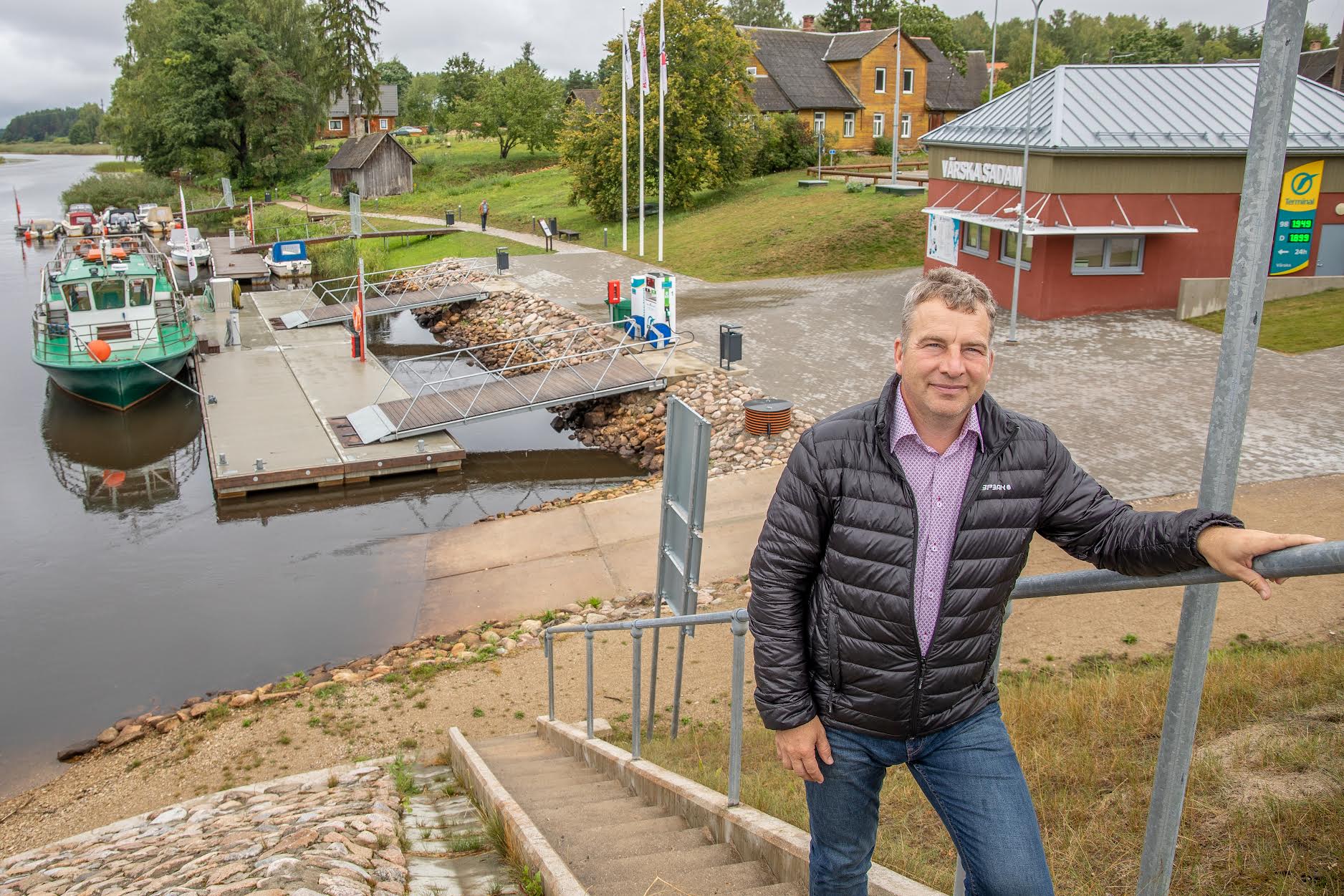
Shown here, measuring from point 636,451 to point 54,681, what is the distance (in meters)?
11.0

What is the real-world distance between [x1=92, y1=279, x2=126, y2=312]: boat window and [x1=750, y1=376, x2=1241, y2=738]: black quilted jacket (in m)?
26.9

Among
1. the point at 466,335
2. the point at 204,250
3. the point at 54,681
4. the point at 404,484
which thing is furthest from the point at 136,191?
the point at 54,681

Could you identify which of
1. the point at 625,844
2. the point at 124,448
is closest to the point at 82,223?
the point at 124,448

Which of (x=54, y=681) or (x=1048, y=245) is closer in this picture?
(x=54, y=681)

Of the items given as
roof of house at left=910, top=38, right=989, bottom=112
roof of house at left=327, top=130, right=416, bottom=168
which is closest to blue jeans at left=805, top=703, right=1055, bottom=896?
roof of house at left=910, top=38, right=989, bottom=112

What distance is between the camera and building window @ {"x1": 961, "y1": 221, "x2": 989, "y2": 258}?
25078 millimetres

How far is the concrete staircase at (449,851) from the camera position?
185 inches

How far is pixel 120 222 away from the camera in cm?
5269

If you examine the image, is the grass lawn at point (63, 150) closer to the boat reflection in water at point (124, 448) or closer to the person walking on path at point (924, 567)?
the boat reflection in water at point (124, 448)

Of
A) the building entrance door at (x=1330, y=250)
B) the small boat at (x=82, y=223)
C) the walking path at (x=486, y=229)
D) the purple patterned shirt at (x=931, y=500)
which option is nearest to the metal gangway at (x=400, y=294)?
the walking path at (x=486, y=229)

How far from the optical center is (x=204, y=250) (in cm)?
4512

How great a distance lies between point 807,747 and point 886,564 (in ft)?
1.92

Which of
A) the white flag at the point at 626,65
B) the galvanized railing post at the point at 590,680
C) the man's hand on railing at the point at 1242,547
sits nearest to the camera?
the man's hand on railing at the point at 1242,547

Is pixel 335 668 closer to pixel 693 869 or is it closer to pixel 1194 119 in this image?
pixel 693 869
